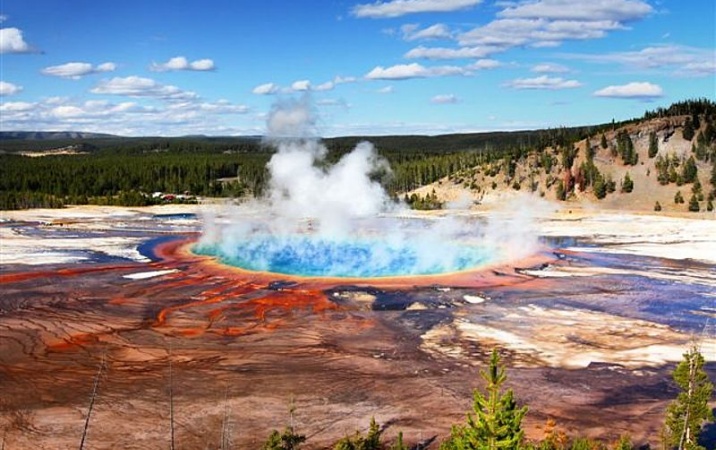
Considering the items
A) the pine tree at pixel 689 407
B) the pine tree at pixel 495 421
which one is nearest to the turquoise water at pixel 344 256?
the pine tree at pixel 689 407

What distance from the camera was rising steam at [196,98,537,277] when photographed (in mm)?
27578

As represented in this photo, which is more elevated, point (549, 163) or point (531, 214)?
point (549, 163)

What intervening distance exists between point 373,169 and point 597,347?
177ft

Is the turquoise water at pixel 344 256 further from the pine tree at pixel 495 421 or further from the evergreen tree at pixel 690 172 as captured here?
the evergreen tree at pixel 690 172

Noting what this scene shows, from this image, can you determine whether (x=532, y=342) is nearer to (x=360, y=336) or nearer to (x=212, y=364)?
(x=360, y=336)

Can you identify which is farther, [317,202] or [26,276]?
[317,202]

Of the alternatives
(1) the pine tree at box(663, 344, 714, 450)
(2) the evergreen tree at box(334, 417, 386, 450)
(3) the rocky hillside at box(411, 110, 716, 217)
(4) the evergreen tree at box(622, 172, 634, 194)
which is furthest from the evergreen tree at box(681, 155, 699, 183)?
(2) the evergreen tree at box(334, 417, 386, 450)

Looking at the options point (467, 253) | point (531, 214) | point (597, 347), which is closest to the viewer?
point (597, 347)

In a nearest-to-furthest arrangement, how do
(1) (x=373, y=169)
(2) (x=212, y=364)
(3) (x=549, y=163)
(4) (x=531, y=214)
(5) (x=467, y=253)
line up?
(2) (x=212, y=364)
(5) (x=467, y=253)
(4) (x=531, y=214)
(3) (x=549, y=163)
(1) (x=373, y=169)

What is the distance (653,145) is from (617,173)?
14.0ft

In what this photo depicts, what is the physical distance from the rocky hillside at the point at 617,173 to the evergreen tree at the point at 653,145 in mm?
74

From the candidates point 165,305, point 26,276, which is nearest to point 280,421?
point 165,305

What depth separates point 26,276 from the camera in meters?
24.1

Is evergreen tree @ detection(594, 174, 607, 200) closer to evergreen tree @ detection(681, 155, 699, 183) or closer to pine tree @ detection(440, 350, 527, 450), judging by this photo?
evergreen tree @ detection(681, 155, 699, 183)
